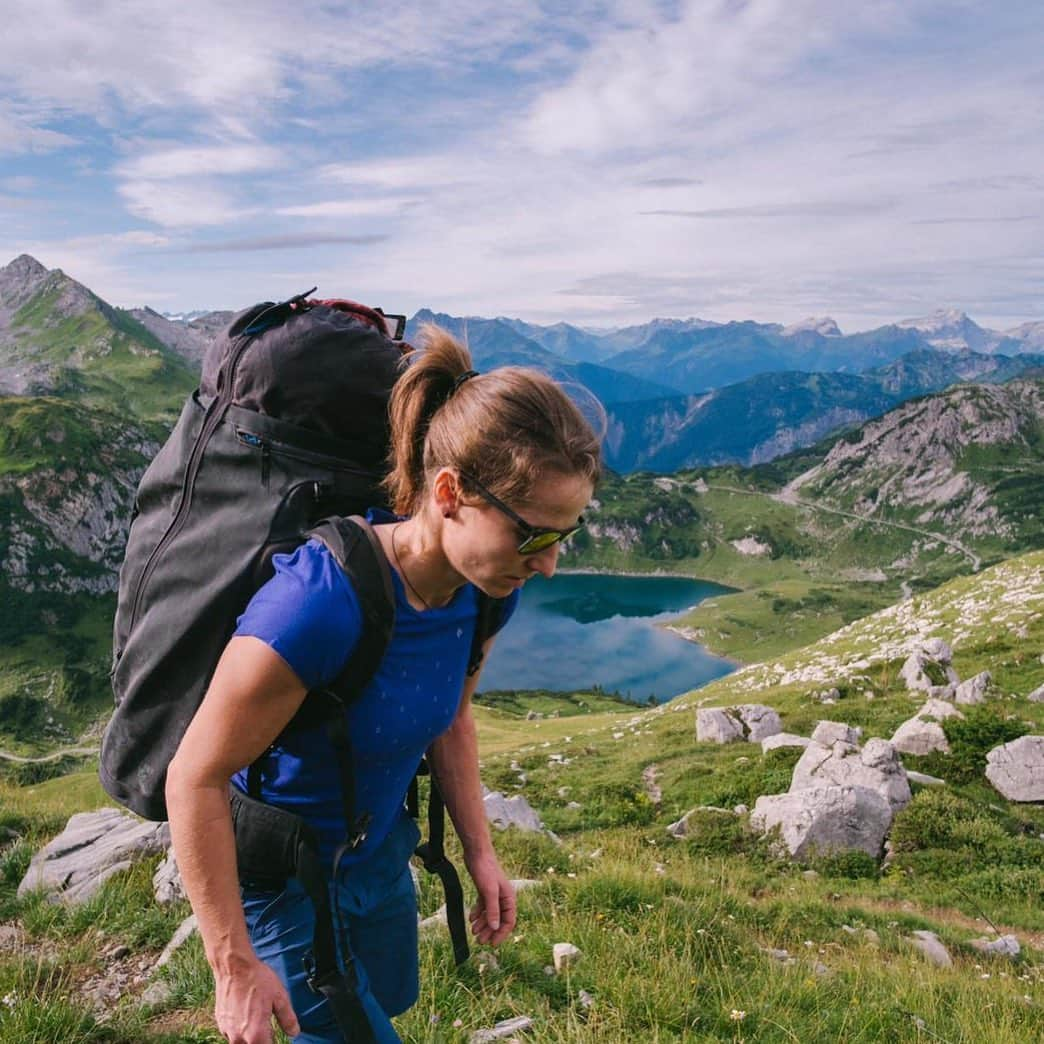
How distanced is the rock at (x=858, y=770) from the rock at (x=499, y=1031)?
39.2 feet

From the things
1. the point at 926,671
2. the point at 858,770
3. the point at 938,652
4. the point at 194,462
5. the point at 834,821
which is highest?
the point at 194,462

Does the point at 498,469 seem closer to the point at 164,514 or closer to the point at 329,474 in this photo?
the point at 329,474

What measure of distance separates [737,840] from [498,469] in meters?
13.9

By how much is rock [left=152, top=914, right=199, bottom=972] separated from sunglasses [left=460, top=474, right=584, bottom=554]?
4.80 meters

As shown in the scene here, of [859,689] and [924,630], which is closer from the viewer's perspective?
[859,689]

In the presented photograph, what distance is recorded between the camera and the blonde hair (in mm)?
3008

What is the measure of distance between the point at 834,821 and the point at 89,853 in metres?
11.8

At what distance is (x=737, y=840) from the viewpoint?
1481cm

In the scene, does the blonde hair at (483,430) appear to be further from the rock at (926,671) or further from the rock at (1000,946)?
the rock at (926,671)

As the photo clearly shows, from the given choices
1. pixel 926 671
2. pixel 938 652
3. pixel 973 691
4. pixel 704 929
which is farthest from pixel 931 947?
pixel 938 652

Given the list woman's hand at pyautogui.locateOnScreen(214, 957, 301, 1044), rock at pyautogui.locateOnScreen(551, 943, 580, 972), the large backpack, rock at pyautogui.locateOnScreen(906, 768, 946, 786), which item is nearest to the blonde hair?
the large backpack

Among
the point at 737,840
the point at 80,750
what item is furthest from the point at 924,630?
the point at 80,750

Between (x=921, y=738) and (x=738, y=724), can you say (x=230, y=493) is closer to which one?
(x=921, y=738)

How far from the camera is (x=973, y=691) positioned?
21.5 meters
